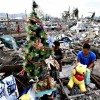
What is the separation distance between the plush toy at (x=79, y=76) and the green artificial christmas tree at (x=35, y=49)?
0.87 meters

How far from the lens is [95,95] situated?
14.0 feet

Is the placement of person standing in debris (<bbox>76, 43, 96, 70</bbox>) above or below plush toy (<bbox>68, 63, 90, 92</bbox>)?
above

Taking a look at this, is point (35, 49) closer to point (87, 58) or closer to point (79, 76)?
point (79, 76)

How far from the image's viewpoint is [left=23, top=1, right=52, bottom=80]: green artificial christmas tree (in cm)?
380

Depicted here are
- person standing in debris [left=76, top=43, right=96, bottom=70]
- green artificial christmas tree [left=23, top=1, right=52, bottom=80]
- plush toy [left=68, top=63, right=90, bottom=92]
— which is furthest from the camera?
person standing in debris [left=76, top=43, right=96, bottom=70]

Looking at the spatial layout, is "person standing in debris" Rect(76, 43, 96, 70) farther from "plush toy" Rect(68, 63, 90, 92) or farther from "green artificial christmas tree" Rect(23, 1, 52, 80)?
"green artificial christmas tree" Rect(23, 1, 52, 80)

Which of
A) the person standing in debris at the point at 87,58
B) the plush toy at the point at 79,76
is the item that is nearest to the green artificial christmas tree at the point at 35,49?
the plush toy at the point at 79,76

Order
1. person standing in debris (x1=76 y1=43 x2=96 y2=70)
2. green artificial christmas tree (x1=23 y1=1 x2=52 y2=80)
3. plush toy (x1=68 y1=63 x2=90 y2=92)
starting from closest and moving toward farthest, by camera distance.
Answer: green artificial christmas tree (x1=23 y1=1 x2=52 y2=80) → plush toy (x1=68 y1=63 x2=90 y2=92) → person standing in debris (x1=76 y1=43 x2=96 y2=70)

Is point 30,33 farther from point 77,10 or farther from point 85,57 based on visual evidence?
point 77,10

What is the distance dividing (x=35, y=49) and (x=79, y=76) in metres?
1.45

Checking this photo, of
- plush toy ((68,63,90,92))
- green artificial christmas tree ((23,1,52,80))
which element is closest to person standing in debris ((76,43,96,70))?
plush toy ((68,63,90,92))

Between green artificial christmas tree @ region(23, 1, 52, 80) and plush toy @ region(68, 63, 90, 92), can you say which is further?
plush toy @ region(68, 63, 90, 92)

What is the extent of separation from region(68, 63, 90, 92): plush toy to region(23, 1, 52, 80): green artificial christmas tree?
34.2 inches

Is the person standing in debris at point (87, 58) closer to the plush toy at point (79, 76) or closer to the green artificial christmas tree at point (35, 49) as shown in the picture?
the plush toy at point (79, 76)
